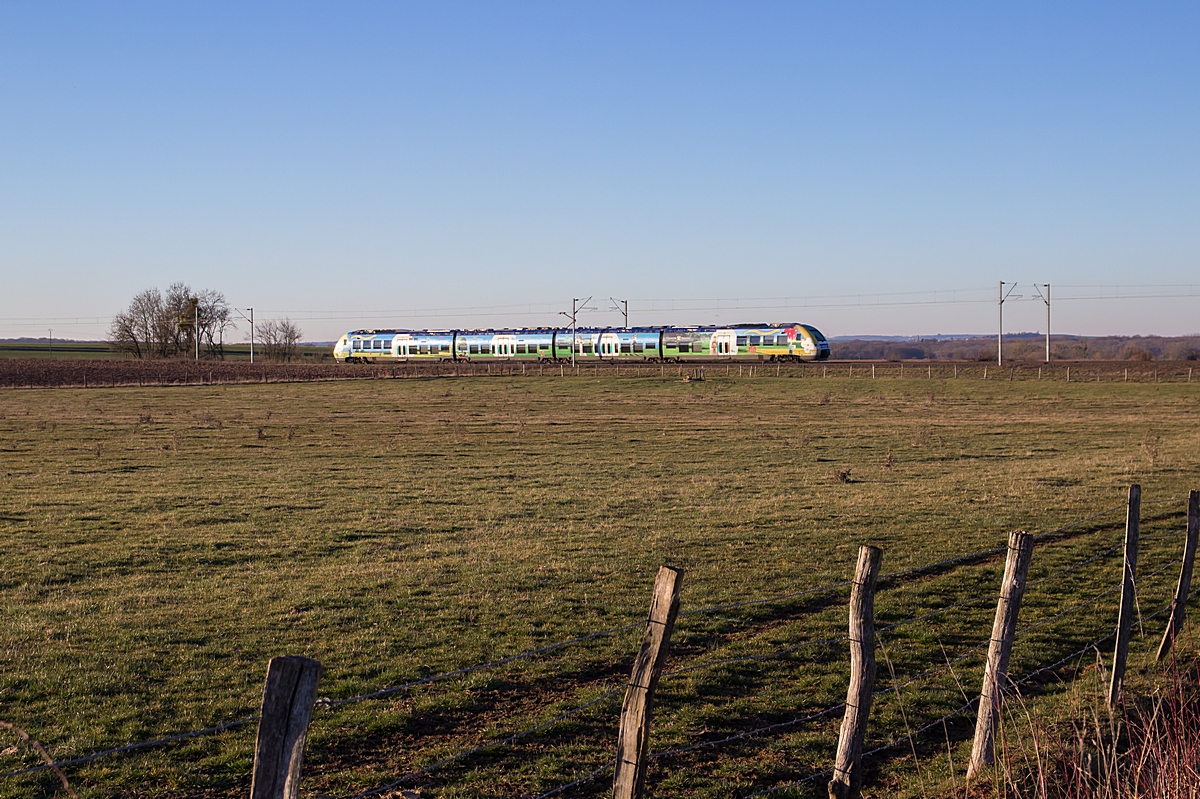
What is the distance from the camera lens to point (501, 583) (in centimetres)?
1155

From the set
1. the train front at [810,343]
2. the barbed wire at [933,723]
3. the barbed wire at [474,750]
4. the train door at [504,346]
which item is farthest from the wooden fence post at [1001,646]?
the train door at [504,346]

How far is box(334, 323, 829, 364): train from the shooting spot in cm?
7138

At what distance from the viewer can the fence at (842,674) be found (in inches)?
159

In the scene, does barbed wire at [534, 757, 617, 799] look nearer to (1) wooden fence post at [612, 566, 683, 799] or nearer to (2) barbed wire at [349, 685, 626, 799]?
(2) barbed wire at [349, 685, 626, 799]

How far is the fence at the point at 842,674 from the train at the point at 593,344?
59.3m

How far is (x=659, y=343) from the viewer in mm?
75688

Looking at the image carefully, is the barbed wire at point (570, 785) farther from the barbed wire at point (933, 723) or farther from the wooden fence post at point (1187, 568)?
the wooden fence post at point (1187, 568)

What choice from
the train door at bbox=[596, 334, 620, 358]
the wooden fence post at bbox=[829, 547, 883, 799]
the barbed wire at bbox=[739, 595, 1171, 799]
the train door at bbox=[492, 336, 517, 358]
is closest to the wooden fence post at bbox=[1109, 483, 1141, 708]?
the barbed wire at bbox=[739, 595, 1171, 799]

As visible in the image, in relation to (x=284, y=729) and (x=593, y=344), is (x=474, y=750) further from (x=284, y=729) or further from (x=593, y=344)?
(x=593, y=344)

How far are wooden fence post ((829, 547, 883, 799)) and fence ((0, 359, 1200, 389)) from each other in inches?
2220

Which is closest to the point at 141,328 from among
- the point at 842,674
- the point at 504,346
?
the point at 504,346

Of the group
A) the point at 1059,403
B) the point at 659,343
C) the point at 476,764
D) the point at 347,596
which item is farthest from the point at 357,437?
the point at 659,343

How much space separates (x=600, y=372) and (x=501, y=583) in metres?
56.9

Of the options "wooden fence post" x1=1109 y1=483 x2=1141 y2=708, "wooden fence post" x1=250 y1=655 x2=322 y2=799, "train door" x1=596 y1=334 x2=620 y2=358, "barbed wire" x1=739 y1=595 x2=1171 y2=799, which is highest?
"train door" x1=596 y1=334 x2=620 y2=358
